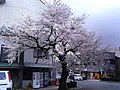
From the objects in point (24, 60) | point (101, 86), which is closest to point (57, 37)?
point (24, 60)

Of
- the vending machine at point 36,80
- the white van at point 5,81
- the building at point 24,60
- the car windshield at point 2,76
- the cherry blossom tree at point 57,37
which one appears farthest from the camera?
the vending machine at point 36,80

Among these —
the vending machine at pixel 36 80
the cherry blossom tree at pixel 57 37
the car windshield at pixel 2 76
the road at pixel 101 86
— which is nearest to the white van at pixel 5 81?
the car windshield at pixel 2 76

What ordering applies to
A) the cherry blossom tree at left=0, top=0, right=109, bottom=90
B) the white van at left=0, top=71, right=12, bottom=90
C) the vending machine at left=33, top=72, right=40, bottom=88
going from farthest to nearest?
1. the vending machine at left=33, top=72, right=40, bottom=88
2. the cherry blossom tree at left=0, top=0, right=109, bottom=90
3. the white van at left=0, top=71, right=12, bottom=90

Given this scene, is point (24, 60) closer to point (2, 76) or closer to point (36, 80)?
point (36, 80)

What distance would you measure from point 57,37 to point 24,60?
852 cm

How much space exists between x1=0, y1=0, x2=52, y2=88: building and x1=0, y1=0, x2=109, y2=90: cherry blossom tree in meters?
3.13

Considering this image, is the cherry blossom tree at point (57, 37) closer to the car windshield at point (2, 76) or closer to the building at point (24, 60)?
the building at point (24, 60)

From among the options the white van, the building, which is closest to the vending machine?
the building

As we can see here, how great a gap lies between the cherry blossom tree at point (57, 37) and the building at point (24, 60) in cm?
313

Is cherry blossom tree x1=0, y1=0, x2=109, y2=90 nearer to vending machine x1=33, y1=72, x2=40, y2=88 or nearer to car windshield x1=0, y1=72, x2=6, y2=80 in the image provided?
vending machine x1=33, y1=72, x2=40, y2=88

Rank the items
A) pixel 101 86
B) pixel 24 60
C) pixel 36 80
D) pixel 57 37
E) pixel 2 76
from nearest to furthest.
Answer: pixel 2 76, pixel 57 37, pixel 36 80, pixel 24 60, pixel 101 86

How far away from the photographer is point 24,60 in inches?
1298

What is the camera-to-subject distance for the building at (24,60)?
102ft

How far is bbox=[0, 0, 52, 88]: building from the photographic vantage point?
31103 mm
